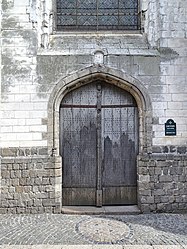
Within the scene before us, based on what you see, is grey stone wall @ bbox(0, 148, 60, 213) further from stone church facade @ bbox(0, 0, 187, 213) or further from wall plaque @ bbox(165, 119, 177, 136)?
wall plaque @ bbox(165, 119, 177, 136)

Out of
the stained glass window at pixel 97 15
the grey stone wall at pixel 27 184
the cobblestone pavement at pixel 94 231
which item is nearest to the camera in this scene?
the cobblestone pavement at pixel 94 231

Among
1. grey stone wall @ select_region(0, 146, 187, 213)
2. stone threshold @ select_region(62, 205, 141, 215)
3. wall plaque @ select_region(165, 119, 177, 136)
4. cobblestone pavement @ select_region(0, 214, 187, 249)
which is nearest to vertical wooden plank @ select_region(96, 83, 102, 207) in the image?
stone threshold @ select_region(62, 205, 141, 215)

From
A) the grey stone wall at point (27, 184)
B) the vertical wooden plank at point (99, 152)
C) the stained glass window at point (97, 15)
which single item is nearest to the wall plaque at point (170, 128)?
the vertical wooden plank at point (99, 152)

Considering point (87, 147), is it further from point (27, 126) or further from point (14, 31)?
point (14, 31)

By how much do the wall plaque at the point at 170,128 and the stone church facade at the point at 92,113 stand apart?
20 mm

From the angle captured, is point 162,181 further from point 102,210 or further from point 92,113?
point 92,113

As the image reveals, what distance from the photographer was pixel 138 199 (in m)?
6.15

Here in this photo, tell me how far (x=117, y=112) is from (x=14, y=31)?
103 inches

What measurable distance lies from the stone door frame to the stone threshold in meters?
0.23

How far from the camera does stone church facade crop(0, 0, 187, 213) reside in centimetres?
596

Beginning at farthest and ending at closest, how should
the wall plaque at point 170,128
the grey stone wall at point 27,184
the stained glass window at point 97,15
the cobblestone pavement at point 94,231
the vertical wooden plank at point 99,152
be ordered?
the stained glass window at point 97,15 → the vertical wooden plank at point 99,152 → the wall plaque at point 170,128 → the grey stone wall at point 27,184 → the cobblestone pavement at point 94,231

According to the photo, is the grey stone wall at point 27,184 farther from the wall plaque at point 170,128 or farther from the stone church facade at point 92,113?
the wall plaque at point 170,128

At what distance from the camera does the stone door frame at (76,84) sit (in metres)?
5.98

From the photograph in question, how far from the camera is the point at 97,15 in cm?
657
